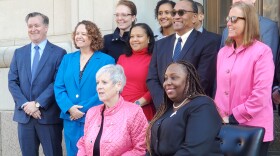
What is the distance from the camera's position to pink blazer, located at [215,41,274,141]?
496 cm

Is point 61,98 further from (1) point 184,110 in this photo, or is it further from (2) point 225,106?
(1) point 184,110

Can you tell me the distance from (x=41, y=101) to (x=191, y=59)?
1.74 m

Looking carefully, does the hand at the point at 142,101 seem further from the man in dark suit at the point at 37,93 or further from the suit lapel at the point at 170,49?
the man in dark suit at the point at 37,93

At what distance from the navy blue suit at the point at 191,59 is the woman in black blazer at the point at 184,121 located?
3.68 ft

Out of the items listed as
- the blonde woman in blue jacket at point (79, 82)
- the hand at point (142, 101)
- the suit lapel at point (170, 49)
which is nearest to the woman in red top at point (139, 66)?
the hand at point (142, 101)

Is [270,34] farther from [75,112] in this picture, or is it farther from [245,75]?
[75,112]

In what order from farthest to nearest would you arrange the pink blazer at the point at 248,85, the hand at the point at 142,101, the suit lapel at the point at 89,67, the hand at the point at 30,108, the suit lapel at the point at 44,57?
the suit lapel at the point at 44,57
the hand at the point at 30,108
the suit lapel at the point at 89,67
the hand at the point at 142,101
the pink blazer at the point at 248,85

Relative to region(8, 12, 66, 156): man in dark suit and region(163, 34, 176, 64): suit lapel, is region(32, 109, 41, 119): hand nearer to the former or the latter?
region(8, 12, 66, 156): man in dark suit

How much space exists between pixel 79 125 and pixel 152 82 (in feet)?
3.09

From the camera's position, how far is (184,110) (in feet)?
13.9

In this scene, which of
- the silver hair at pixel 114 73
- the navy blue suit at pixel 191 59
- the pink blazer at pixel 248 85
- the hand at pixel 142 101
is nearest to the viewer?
the pink blazer at pixel 248 85

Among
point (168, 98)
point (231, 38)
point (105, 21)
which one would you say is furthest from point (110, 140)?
point (105, 21)

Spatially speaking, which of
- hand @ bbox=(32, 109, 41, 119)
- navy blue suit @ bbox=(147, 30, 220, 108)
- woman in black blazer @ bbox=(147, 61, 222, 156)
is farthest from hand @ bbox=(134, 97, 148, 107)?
woman in black blazer @ bbox=(147, 61, 222, 156)

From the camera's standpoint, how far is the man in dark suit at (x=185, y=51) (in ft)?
18.4
